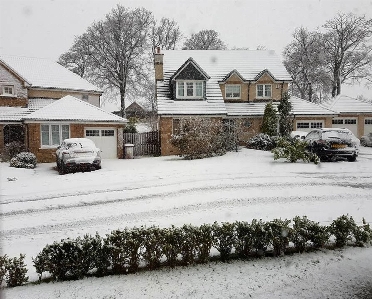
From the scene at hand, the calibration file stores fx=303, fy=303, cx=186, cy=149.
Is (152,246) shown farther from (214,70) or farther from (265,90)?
(265,90)

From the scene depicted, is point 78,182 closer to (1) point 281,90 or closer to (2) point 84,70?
(1) point 281,90

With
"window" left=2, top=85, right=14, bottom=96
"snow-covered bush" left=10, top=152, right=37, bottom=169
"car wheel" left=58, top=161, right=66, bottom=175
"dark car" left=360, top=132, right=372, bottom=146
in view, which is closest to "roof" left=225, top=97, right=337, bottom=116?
"dark car" left=360, top=132, right=372, bottom=146

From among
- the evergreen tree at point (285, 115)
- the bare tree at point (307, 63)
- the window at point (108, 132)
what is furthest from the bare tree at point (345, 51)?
the window at point (108, 132)

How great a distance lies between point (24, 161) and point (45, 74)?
1397 centimetres

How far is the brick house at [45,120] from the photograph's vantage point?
20.9 meters

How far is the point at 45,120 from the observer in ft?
67.5

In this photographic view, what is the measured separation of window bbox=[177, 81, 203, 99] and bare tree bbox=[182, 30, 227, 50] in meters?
21.7

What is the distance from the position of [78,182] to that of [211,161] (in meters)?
7.19

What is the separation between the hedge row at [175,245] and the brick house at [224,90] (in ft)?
58.1

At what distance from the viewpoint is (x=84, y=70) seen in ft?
138

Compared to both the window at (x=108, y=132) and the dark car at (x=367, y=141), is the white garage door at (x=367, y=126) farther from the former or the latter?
the window at (x=108, y=132)

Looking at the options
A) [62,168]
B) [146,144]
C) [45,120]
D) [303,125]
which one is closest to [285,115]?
[303,125]

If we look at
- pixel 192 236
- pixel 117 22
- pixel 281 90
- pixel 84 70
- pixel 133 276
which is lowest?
pixel 133 276

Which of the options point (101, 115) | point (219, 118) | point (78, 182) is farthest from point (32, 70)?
point (78, 182)
